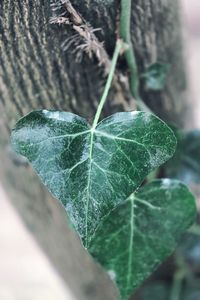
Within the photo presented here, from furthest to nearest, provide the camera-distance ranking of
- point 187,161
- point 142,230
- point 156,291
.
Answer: point 156,291, point 187,161, point 142,230

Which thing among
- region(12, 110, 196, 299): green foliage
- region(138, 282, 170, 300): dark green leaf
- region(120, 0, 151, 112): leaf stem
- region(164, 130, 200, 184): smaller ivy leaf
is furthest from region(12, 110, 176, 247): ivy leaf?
region(138, 282, 170, 300): dark green leaf

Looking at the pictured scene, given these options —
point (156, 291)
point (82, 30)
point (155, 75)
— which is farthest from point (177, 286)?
point (82, 30)

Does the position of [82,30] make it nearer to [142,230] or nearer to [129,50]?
[129,50]

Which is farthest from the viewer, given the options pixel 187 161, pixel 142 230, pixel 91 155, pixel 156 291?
pixel 156 291

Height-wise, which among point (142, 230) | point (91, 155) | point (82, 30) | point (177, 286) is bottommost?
point (177, 286)

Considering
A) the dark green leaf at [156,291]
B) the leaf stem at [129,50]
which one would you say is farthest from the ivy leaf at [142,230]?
the dark green leaf at [156,291]

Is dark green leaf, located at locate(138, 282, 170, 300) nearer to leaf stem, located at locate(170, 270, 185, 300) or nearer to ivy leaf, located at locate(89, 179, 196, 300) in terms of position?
leaf stem, located at locate(170, 270, 185, 300)
